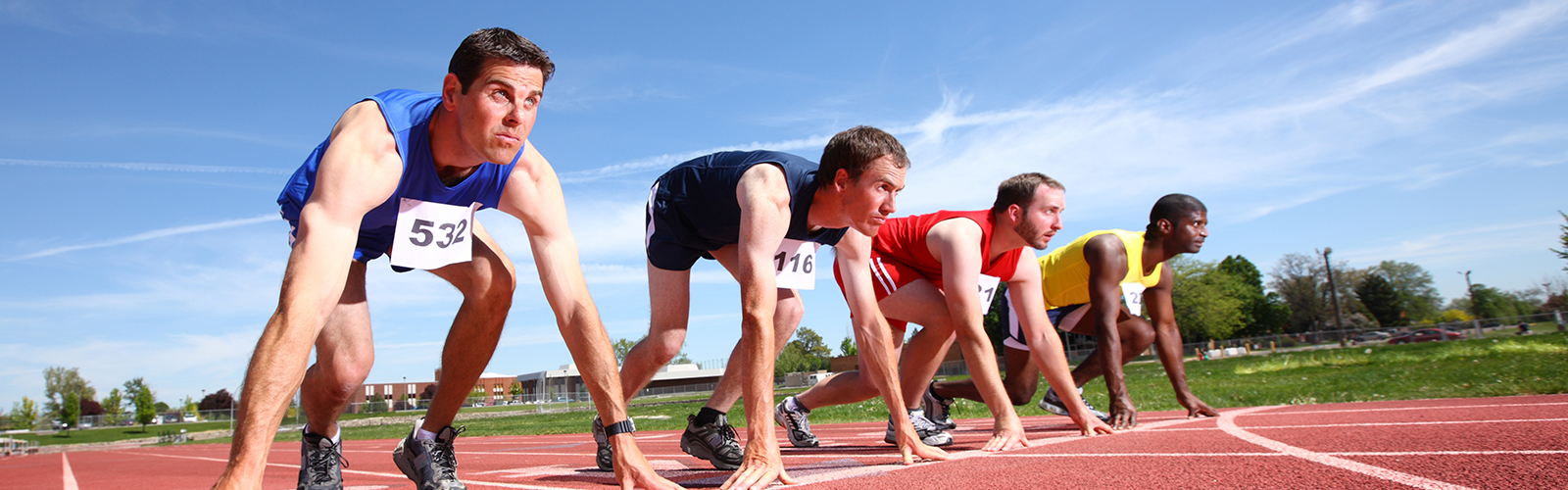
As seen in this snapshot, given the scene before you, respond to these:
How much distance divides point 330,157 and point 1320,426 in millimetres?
4248

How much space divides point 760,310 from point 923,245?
2.39 m

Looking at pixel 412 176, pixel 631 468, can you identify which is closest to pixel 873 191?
pixel 631 468

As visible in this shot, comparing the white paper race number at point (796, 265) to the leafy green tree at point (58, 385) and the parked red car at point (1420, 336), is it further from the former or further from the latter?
the leafy green tree at point (58, 385)

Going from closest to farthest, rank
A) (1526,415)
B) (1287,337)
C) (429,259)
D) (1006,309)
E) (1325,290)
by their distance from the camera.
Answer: (429,259) → (1526,415) → (1006,309) → (1287,337) → (1325,290)

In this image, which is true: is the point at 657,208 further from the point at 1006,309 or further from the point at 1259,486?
the point at 1006,309

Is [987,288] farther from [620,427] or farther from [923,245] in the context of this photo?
[620,427]

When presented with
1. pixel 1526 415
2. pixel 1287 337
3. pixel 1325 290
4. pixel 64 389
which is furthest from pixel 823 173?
pixel 64 389

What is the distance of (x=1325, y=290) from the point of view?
204 feet

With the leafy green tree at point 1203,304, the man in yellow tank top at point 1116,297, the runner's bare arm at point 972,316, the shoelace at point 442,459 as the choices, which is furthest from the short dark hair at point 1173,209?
the leafy green tree at point 1203,304

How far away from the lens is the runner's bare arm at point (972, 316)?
367 cm

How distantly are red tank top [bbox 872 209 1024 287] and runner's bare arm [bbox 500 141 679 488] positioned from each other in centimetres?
259

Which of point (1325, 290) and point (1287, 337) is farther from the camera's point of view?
point (1325, 290)

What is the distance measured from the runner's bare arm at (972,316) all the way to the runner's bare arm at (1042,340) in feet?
1.17

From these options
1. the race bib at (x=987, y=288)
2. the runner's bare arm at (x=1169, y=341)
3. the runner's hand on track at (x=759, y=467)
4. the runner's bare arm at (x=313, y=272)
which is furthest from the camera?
the runner's bare arm at (x=1169, y=341)
